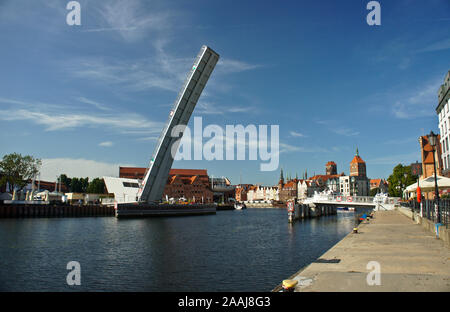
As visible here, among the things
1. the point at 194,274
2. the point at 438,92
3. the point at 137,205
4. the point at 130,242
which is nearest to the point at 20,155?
the point at 137,205

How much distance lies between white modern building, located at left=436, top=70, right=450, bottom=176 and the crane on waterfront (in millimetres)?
24288

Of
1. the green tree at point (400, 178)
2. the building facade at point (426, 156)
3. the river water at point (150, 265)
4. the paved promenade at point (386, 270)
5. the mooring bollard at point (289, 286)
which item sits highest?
the building facade at point (426, 156)

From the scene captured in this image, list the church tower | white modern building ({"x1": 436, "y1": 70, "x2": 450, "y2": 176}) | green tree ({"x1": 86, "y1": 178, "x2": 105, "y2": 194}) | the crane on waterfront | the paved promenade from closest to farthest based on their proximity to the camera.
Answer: the paved promenade → white modern building ({"x1": 436, "y1": 70, "x2": 450, "y2": 176}) → the crane on waterfront → green tree ({"x1": 86, "y1": 178, "x2": 105, "y2": 194}) → the church tower

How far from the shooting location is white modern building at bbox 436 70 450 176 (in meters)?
31.4

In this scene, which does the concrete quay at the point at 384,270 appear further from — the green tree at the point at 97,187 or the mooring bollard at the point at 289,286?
the green tree at the point at 97,187

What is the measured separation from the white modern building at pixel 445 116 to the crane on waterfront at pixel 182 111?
79.7 ft

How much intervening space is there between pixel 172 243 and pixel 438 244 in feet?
44.6

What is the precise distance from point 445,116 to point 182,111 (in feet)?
94.8

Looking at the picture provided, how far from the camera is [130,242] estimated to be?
19438 mm

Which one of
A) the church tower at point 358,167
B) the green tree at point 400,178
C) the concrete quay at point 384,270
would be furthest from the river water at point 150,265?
the church tower at point 358,167

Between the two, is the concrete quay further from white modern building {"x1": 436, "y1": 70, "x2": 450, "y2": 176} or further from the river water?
white modern building {"x1": 436, "y1": 70, "x2": 450, "y2": 176}

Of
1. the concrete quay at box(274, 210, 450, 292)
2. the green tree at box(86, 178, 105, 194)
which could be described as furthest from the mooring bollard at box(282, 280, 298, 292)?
the green tree at box(86, 178, 105, 194)

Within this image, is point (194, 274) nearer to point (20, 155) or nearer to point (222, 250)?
point (222, 250)

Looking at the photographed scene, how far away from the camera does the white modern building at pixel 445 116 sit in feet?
103
